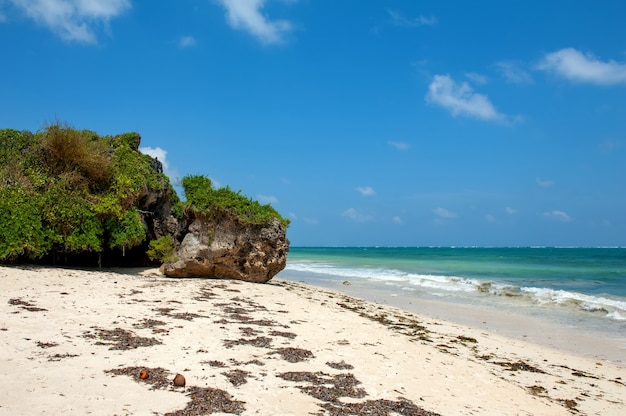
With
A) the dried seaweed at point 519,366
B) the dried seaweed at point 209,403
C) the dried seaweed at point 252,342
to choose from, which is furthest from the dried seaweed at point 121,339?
the dried seaweed at point 519,366

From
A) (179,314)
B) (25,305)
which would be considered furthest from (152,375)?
(25,305)

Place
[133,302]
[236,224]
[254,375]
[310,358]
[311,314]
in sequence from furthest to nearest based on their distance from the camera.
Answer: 1. [236,224]
2. [311,314]
3. [133,302]
4. [310,358]
5. [254,375]

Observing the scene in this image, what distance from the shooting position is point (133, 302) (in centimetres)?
887

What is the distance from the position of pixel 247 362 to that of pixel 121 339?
185 cm

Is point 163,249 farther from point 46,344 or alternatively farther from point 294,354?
→ point 294,354

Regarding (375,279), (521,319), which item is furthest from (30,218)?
(375,279)

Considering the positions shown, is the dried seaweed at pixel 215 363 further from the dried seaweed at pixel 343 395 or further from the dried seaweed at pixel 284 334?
the dried seaweed at pixel 284 334

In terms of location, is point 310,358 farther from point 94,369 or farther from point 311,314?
point 311,314

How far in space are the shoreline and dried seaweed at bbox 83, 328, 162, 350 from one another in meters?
8.57

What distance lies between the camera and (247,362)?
595 centimetres

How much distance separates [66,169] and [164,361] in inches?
397

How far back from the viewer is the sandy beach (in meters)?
4.62

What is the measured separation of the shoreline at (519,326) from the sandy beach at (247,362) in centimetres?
69

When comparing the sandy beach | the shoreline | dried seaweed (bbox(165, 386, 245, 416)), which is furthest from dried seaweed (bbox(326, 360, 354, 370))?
the shoreline
